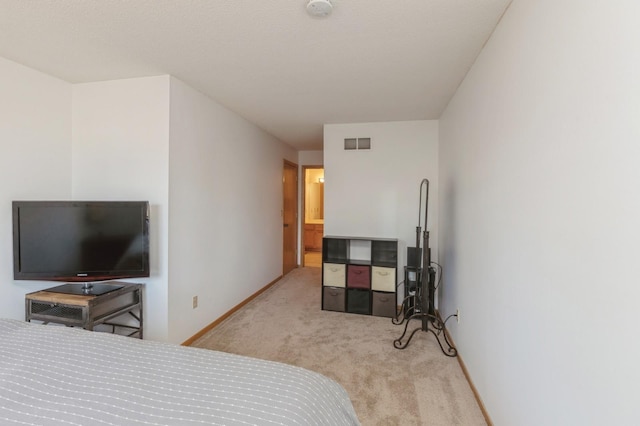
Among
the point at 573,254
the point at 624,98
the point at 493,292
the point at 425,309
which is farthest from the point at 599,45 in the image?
the point at 425,309

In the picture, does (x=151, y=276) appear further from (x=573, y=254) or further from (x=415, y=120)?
(x=415, y=120)

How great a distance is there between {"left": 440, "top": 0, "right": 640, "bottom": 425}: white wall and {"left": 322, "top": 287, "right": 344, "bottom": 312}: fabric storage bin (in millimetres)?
1958

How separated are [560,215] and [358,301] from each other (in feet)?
9.71

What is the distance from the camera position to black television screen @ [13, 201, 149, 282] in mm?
2266

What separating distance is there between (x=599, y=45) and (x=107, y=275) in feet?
10.00

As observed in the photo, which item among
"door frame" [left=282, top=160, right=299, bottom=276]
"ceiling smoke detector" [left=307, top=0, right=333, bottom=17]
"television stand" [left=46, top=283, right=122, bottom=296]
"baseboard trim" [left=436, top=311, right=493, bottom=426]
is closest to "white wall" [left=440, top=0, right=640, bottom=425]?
"baseboard trim" [left=436, top=311, right=493, bottom=426]

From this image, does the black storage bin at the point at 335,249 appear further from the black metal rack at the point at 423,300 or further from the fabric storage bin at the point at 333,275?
the black metal rack at the point at 423,300

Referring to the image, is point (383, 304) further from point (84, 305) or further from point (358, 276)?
point (84, 305)

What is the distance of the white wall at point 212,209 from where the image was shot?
8.85ft

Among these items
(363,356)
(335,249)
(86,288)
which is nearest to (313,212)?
(335,249)

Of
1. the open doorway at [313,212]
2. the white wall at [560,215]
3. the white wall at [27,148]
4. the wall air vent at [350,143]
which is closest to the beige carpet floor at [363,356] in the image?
the white wall at [560,215]

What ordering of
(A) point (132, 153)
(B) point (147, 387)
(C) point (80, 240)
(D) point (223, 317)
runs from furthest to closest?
→ 1. (D) point (223, 317)
2. (A) point (132, 153)
3. (C) point (80, 240)
4. (B) point (147, 387)

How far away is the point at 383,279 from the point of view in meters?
3.70

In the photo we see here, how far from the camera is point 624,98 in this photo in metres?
0.82
